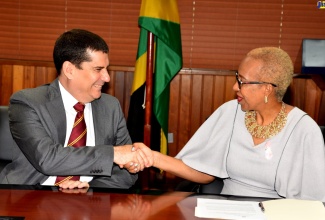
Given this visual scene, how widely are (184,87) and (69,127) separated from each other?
6.63 ft

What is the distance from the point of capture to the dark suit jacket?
2.23 m

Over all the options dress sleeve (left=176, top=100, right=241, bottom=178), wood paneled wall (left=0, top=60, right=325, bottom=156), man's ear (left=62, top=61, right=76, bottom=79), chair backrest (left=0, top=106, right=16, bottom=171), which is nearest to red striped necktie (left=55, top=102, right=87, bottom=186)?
man's ear (left=62, top=61, right=76, bottom=79)

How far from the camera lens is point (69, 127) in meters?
2.45

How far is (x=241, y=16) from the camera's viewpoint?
4.25 metres

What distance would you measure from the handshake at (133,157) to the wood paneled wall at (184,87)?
1.82m

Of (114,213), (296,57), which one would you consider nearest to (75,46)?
(114,213)

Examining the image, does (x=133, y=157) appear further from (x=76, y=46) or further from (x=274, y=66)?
(x=274, y=66)

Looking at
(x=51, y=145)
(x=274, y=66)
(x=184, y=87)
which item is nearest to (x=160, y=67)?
(x=184, y=87)

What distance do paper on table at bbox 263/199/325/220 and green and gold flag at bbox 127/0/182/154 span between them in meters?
2.08

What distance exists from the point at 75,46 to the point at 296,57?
2.53m

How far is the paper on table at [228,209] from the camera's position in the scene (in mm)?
1688

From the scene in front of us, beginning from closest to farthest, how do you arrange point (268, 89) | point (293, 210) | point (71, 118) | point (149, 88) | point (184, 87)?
point (293, 210) → point (268, 89) → point (71, 118) → point (149, 88) → point (184, 87)

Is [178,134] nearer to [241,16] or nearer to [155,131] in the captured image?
[155,131]

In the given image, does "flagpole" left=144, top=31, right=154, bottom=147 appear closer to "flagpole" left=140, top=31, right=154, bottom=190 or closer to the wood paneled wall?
"flagpole" left=140, top=31, right=154, bottom=190
